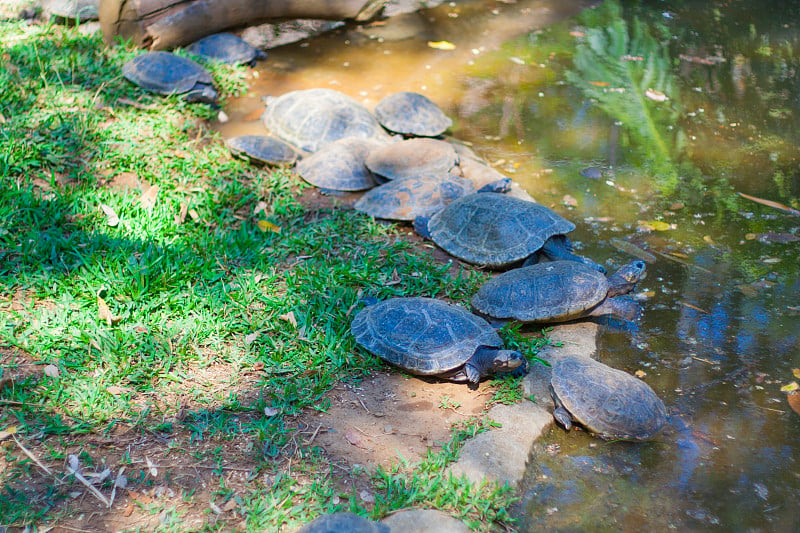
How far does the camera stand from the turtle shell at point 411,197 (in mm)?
5211

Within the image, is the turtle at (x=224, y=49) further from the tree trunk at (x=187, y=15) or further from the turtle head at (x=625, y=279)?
the turtle head at (x=625, y=279)

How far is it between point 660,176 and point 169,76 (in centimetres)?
488

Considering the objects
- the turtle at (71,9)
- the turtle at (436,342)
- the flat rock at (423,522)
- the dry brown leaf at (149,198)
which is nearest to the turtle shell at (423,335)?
the turtle at (436,342)

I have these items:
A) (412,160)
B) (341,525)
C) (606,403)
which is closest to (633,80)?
(412,160)

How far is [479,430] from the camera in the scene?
11.5 ft

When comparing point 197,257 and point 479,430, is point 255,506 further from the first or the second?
point 197,257

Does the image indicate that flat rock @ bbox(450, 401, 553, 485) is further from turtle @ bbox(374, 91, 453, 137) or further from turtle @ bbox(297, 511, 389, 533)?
turtle @ bbox(374, 91, 453, 137)

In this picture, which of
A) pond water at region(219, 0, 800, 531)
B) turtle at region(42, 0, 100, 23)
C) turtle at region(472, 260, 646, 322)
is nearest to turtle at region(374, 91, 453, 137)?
pond water at region(219, 0, 800, 531)

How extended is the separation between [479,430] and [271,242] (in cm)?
223

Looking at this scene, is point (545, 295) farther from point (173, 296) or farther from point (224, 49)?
point (224, 49)

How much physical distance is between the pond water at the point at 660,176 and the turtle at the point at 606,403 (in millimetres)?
92

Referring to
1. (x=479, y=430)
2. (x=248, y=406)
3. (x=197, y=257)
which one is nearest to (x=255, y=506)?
(x=248, y=406)

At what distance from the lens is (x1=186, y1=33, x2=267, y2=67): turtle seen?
7598 millimetres

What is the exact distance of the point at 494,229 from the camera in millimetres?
4738
